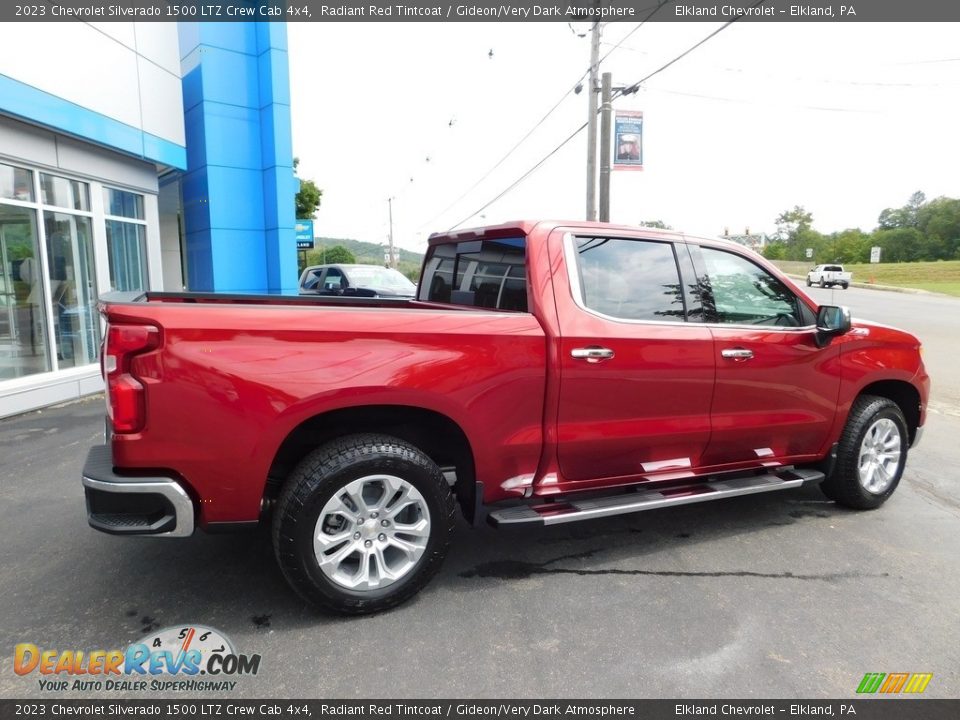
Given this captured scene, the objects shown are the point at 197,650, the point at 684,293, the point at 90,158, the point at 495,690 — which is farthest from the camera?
the point at 90,158

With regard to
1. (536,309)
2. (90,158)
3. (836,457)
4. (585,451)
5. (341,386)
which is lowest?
(836,457)

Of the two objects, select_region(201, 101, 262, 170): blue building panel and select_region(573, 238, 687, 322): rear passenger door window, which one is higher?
select_region(201, 101, 262, 170): blue building panel

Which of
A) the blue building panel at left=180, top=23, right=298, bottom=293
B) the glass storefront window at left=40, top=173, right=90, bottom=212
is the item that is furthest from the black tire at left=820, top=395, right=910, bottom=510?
the blue building panel at left=180, top=23, right=298, bottom=293

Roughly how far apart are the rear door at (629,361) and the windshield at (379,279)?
455 inches

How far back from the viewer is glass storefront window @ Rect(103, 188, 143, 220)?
9.48m

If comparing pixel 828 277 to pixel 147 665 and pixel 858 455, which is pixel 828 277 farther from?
pixel 147 665

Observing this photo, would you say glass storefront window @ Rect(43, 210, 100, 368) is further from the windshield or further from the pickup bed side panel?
the pickup bed side panel

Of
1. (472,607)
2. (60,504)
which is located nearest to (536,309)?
(472,607)

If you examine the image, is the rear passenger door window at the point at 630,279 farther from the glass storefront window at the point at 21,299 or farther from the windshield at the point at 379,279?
the windshield at the point at 379,279

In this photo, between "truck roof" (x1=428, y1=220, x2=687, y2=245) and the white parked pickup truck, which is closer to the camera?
"truck roof" (x1=428, y1=220, x2=687, y2=245)

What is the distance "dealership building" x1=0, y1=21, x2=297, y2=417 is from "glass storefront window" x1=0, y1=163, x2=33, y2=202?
0.05ft

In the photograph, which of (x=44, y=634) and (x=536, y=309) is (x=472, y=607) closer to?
(x=536, y=309)

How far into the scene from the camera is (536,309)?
331cm

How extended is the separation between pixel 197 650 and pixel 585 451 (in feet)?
6.82
